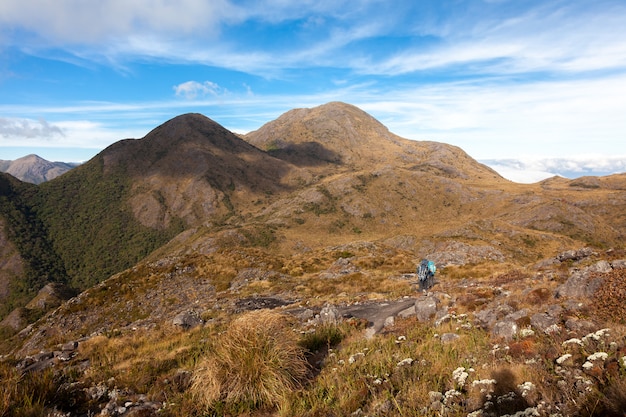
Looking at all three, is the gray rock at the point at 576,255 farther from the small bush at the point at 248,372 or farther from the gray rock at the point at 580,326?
the small bush at the point at 248,372

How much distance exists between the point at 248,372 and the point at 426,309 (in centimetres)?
1042

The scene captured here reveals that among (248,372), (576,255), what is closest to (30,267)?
(248,372)

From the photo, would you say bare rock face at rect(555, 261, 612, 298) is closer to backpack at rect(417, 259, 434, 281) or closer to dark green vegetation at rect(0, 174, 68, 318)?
backpack at rect(417, 259, 434, 281)

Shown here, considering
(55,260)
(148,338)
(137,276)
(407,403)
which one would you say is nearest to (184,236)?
(55,260)

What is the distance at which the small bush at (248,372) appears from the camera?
7.78 meters

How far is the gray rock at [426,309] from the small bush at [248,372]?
8.47 meters

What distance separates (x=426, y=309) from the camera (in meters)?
15.5

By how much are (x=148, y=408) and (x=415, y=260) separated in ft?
171

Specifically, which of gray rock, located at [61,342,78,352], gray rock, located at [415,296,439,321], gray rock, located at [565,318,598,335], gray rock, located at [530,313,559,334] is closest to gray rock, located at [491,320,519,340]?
gray rock, located at [530,313,559,334]

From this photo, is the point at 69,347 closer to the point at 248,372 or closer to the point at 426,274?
the point at 248,372

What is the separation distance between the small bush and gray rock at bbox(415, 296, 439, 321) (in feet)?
27.8

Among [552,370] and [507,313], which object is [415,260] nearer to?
[507,313]

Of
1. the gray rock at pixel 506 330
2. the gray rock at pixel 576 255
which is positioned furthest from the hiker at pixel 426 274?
the gray rock at pixel 506 330

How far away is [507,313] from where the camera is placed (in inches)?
485
